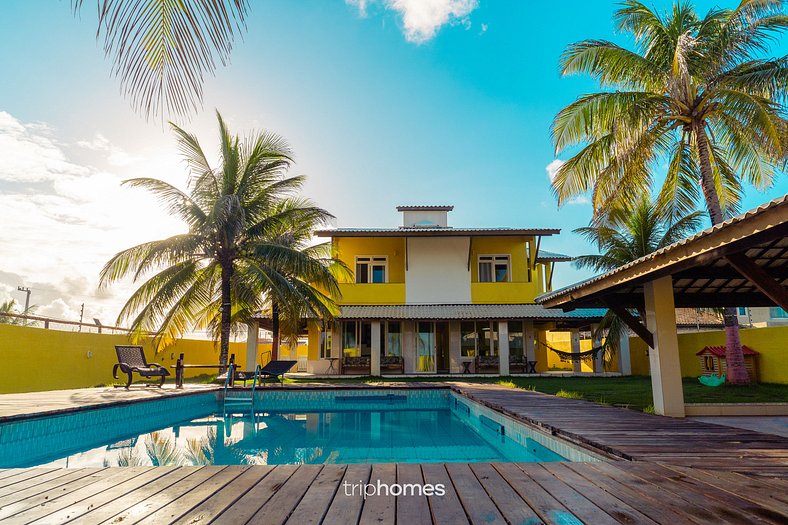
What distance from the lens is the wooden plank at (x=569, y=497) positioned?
7.60ft

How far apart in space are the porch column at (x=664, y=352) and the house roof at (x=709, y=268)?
326 mm

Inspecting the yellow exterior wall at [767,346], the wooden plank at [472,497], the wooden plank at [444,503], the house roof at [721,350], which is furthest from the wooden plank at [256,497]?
the house roof at [721,350]

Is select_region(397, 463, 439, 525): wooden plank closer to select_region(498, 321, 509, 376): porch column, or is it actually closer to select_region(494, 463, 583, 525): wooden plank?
select_region(494, 463, 583, 525): wooden plank

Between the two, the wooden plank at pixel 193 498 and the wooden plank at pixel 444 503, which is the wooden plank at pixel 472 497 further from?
the wooden plank at pixel 193 498

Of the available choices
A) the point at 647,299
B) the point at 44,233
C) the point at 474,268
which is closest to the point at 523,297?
the point at 474,268

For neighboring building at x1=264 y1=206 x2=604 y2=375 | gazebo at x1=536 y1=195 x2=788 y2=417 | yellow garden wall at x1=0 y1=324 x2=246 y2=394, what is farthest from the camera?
neighboring building at x1=264 y1=206 x2=604 y2=375

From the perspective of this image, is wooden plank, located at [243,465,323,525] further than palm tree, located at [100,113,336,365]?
No

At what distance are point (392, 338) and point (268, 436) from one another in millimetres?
10456

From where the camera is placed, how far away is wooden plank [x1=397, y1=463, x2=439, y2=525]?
7.64 ft

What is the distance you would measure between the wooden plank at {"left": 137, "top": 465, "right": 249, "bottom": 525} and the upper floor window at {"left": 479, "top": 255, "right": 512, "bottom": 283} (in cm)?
1639

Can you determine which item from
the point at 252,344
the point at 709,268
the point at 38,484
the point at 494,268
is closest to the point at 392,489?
the point at 38,484

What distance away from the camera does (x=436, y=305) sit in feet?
59.5

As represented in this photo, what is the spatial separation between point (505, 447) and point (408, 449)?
1.30 m

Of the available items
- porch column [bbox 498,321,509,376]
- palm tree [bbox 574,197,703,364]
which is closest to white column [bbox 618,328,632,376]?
palm tree [bbox 574,197,703,364]
